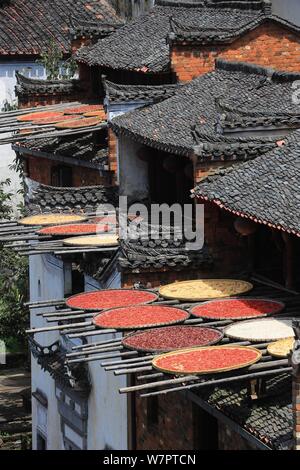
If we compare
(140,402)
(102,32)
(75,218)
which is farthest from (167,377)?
(102,32)

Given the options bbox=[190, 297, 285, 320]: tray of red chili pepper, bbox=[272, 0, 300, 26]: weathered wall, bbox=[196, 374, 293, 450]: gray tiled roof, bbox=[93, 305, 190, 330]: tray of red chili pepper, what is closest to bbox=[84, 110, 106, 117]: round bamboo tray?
bbox=[272, 0, 300, 26]: weathered wall

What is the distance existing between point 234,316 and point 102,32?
70.3 ft

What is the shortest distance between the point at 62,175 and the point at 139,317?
54.7 ft

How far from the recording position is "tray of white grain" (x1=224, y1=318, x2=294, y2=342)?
79.7 feet

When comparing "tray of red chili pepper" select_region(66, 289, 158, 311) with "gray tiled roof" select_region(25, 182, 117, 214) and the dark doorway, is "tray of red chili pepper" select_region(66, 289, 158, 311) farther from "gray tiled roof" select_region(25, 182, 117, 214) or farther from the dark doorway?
"gray tiled roof" select_region(25, 182, 117, 214)

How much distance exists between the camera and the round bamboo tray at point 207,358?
22391mm

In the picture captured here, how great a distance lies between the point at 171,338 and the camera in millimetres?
24688

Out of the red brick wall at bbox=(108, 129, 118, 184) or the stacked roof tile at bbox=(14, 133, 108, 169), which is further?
the stacked roof tile at bbox=(14, 133, 108, 169)

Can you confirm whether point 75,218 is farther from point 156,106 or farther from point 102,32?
point 102,32

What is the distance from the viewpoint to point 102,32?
45.7 m

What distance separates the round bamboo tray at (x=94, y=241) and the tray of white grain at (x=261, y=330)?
6.18m

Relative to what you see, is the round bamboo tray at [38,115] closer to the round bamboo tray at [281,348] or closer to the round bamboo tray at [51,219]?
the round bamboo tray at [51,219]

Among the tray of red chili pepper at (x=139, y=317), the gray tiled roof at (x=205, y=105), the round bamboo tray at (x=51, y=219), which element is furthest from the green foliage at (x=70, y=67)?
the tray of red chili pepper at (x=139, y=317)

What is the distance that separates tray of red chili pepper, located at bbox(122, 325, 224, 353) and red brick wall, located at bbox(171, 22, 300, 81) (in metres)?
14.3
